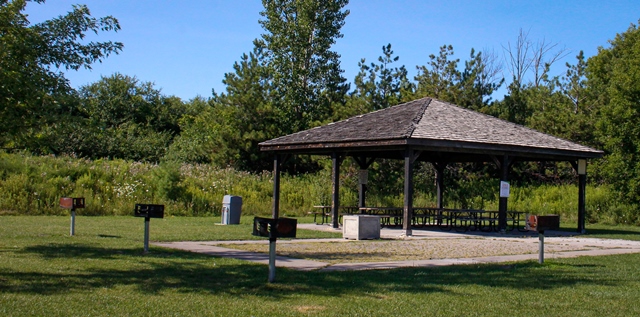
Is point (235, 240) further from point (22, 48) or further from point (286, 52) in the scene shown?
point (286, 52)

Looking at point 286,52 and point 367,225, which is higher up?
point 286,52

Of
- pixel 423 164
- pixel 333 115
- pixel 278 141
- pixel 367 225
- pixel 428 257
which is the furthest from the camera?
pixel 333 115

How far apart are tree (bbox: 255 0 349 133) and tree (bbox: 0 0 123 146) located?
3033cm

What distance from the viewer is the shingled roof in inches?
754

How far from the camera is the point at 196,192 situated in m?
28.8

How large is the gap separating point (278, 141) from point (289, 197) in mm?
8344

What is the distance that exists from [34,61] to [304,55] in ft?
111

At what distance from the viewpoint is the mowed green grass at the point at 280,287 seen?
745cm

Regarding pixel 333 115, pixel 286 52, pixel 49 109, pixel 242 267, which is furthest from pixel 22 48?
pixel 286 52

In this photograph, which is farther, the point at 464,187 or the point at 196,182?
the point at 464,187

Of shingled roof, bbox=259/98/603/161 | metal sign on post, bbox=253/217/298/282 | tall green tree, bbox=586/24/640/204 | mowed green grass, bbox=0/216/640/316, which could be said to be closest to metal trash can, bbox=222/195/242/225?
shingled roof, bbox=259/98/603/161

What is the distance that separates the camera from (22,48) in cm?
1084

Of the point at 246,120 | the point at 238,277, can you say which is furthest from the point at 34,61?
the point at 246,120

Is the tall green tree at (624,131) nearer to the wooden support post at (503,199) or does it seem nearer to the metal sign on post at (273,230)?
the wooden support post at (503,199)
